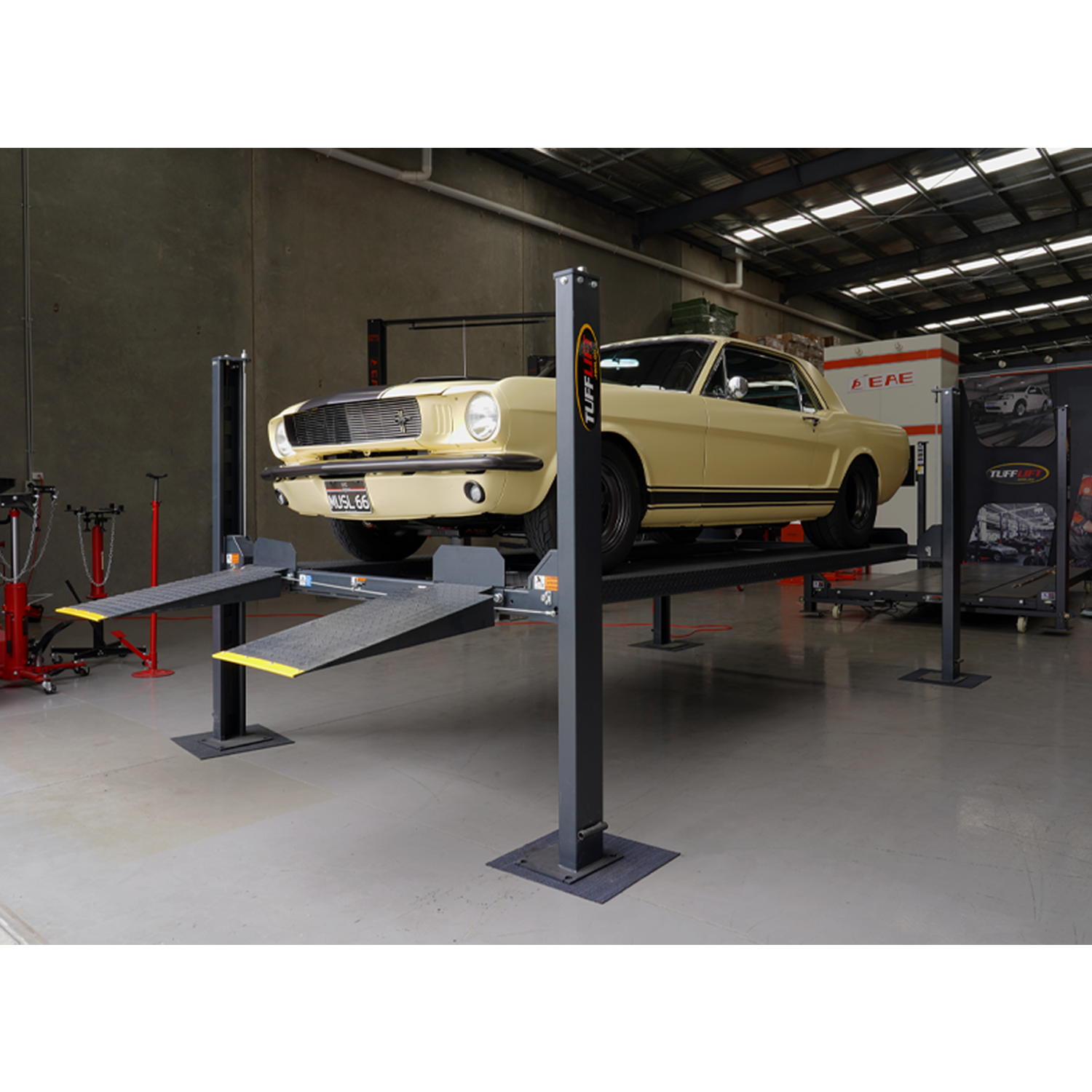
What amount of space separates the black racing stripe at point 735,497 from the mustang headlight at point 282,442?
1.67 m

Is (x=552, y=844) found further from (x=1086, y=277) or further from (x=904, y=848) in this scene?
(x=1086, y=277)

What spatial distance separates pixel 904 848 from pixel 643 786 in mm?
1093

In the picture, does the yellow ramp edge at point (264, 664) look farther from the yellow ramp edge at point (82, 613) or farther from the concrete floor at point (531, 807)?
the yellow ramp edge at point (82, 613)

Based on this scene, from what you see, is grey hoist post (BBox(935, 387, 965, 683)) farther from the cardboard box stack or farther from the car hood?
the cardboard box stack

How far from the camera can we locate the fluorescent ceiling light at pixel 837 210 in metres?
13.9

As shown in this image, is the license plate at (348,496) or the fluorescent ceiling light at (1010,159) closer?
the license plate at (348,496)

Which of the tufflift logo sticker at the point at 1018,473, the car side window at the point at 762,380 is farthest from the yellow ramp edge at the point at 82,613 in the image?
the tufflift logo sticker at the point at 1018,473

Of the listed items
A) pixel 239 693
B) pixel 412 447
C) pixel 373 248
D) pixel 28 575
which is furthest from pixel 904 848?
pixel 373 248

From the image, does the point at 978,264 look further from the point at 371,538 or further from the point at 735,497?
the point at 371,538

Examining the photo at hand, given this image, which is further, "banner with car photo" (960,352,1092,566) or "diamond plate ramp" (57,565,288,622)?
"banner with car photo" (960,352,1092,566)

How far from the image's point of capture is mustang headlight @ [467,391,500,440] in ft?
10.4

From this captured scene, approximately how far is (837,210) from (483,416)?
523 inches

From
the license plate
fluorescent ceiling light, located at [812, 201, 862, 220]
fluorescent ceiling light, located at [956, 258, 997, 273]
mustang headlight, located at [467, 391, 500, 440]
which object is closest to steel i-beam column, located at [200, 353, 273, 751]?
the license plate

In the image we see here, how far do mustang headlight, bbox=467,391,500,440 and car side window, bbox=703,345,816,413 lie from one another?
4.67ft
